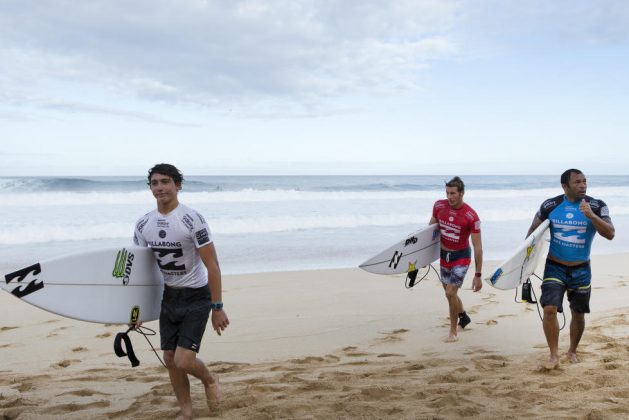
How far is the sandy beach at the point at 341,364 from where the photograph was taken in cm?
363

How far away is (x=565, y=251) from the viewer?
4.53 m

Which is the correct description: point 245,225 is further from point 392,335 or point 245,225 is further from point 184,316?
point 184,316

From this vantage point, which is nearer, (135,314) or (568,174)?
(135,314)

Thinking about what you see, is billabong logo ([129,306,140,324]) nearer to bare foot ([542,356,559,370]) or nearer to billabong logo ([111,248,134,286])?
billabong logo ([111,248,134,286])

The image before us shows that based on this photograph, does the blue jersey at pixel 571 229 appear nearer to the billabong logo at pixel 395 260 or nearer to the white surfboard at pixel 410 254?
the white surfboard at pixel 410 254

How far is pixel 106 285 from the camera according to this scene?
154 inches

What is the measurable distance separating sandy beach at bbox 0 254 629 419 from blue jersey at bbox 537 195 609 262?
0.94 m

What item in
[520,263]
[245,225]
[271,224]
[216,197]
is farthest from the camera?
[216,197]

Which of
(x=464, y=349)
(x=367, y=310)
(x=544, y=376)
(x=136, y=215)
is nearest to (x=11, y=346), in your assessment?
(x=367, y=310)

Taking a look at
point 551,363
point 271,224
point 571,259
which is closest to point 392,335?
point 551,363

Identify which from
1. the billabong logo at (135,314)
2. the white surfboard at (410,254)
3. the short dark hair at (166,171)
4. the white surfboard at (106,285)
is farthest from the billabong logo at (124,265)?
the white surfboard at (410,254)

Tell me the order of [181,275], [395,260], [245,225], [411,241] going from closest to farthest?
[181,275]
[411,241]
[395,260]
[245,225]

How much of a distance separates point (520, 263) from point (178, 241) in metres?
3.29

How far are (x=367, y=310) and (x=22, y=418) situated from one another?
4.04 m
